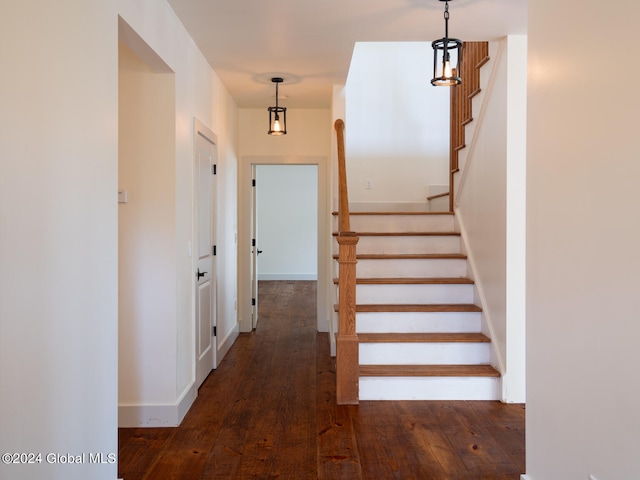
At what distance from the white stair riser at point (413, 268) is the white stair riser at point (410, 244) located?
26cm

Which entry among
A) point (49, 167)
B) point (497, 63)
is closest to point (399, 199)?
point (497, 63)

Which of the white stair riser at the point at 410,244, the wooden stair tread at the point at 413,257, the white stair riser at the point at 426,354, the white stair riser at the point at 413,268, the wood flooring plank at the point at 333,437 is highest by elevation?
the white stair riser at the point at 410,244

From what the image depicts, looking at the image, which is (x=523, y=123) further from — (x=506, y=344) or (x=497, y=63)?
(x=506, y=344)

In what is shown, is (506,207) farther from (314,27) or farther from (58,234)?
(58,234)

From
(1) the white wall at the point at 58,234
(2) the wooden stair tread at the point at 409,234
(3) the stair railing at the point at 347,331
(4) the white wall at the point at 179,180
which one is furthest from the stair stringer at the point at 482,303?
(1) the white wall at the point at 58,234

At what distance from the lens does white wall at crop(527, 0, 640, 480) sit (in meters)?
1.35

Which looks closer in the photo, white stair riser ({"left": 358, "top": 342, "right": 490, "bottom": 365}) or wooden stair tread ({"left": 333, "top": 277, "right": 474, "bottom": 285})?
white stair riser ({"left": 358, "top": 342, "right": 490, "bottom": 365})

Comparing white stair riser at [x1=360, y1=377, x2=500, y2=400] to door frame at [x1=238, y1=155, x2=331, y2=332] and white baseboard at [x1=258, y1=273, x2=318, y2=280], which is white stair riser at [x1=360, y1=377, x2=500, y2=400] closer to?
door frame at [x1=238, y1=155, x2=331, y2=332]

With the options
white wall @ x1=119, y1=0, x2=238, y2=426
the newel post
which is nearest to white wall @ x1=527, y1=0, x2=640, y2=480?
the newel post

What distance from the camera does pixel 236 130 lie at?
521 centimetres

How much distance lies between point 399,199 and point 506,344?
2.81m

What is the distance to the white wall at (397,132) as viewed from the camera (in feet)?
18.5

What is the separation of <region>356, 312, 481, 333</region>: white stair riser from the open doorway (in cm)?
663

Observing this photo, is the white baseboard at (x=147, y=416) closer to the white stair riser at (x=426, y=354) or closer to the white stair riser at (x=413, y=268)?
the white stair riser at (x=426, y=354)
